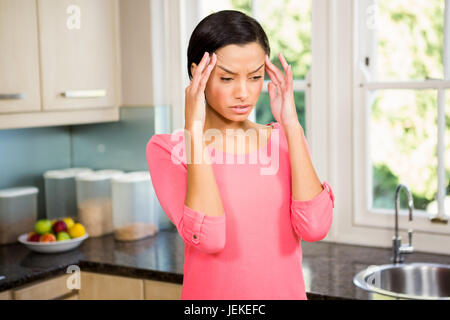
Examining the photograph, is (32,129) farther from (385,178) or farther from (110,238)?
(385,178)

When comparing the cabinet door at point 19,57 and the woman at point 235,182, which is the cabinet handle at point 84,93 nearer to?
the cabinet door at point 19,57

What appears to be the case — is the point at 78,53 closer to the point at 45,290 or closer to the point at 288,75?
the point at 45,290

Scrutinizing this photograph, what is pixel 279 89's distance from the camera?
121cm

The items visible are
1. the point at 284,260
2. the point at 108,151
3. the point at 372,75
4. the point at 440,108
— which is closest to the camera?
the point at 284,260

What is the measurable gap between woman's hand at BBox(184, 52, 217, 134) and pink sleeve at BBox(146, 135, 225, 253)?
11 centimetres

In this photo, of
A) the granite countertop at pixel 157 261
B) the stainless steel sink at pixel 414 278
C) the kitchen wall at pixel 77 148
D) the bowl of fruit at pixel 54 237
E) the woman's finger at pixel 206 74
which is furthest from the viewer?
the kitchen wall at pixel 77 148

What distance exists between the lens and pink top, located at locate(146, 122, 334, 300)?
1.19 meters

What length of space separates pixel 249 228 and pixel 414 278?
3.48ft

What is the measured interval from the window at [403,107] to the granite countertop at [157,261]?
0.57ft

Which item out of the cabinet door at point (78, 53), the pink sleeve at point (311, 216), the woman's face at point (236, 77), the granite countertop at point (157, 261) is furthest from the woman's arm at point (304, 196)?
the cabinet door at point (78, 53)

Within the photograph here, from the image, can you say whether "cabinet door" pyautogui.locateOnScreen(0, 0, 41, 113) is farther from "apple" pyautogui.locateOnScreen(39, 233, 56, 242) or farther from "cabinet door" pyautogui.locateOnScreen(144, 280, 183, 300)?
"cabinet door" pyautogui.locateOnScreen(144, 280, 183, 300)

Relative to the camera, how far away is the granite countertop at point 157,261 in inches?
75.8
